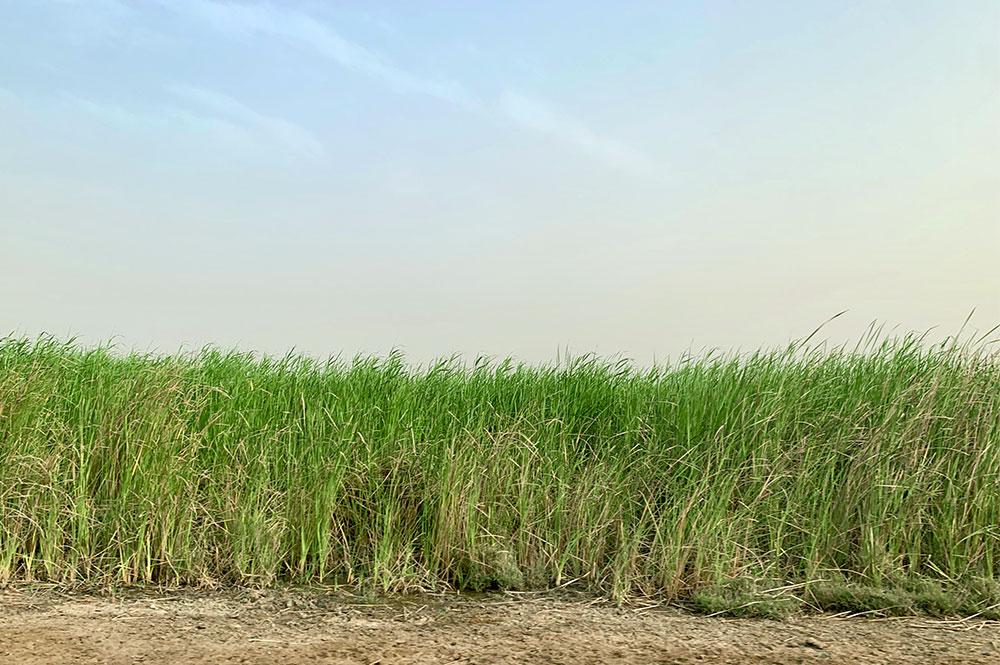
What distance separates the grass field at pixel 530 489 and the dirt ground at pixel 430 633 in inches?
9.5

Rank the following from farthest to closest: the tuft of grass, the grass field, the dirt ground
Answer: the grass field
the tuft of grass
the dirt ground

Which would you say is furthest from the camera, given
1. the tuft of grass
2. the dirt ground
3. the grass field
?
the grass field

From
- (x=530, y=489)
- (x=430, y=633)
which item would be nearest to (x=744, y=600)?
(x=530, y=489)

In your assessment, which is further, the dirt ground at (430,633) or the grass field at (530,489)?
the grass field at (530,489)

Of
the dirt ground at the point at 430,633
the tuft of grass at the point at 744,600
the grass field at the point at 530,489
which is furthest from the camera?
the grass field at the point at 530,489

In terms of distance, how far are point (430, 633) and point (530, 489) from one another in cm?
136

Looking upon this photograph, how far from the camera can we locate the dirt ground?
3533 mm

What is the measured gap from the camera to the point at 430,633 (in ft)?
12.5

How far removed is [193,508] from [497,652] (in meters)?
2.28

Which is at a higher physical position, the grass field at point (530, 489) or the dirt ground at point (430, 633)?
the grass field at point (530, 489)

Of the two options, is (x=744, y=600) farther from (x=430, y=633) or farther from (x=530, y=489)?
(x=430, y=633)

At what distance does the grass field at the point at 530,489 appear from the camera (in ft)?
15.2

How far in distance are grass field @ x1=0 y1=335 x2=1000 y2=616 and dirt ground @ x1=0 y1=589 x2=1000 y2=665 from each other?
0.79 ft

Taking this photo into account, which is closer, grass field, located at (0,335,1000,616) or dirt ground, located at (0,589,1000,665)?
dirt ground, located at (0,589,1000,665)
